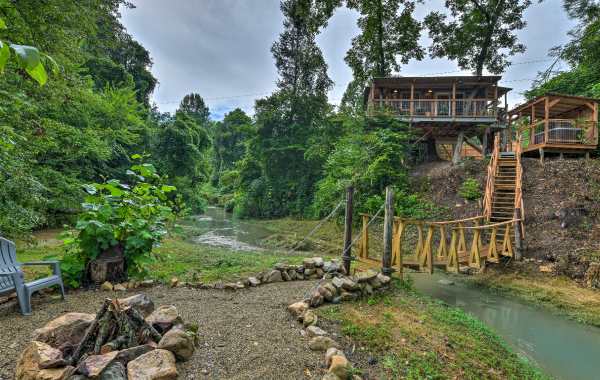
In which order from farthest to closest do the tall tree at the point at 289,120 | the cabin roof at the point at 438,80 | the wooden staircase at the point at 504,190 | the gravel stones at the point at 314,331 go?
the tall tree at the point at 289,120 < the cabin roof at the point at 438,80 < the wooden staircase at the point at 504,190 < the gravel stones at the point at 314,331

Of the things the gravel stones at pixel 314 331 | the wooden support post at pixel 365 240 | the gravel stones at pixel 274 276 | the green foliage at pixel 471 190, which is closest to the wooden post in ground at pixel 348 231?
the wooden support post at pixel 365 240

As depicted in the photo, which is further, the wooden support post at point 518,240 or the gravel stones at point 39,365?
the wooden support post at point 518,240

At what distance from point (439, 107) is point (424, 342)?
13.3 metres

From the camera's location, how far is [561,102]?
432 inches

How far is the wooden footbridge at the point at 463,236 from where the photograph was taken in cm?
534

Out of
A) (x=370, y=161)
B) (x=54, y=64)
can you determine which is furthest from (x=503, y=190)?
(x=54, y=64)

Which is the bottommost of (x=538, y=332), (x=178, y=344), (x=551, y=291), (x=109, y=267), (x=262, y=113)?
(x=538, y=332)

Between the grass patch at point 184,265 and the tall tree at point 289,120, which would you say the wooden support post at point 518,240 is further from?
the tall tree at point 289,120

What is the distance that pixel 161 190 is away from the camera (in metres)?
4.20

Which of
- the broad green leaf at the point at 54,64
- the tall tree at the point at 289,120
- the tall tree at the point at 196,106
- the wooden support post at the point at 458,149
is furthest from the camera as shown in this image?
the tall tree at the point at 196,106

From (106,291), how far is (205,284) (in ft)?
4.30

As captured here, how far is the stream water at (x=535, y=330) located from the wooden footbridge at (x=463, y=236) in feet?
2.09

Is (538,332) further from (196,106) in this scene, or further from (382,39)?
(196,106)

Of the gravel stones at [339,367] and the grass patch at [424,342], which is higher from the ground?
the gravel stones at [339,367]
